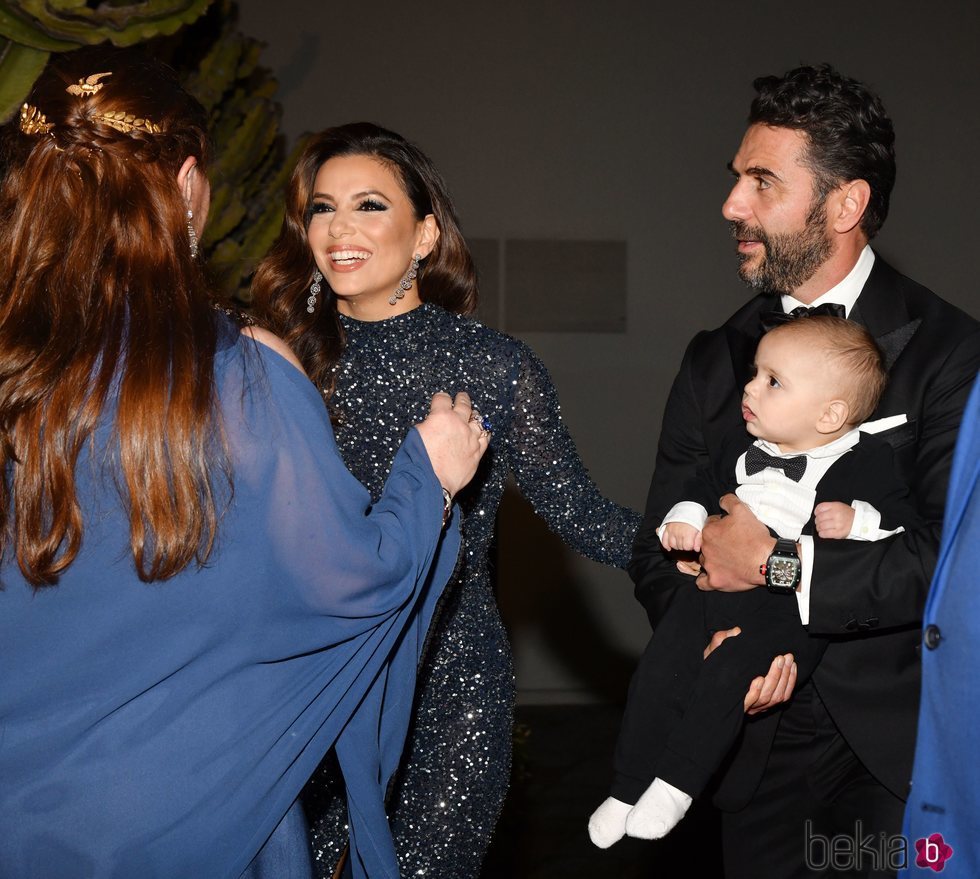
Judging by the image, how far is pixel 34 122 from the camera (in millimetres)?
1717

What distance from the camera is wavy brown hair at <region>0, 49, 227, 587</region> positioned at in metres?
1.57

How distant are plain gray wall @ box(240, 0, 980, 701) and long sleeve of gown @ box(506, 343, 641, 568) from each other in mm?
3289

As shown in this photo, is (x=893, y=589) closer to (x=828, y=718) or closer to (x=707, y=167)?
(x=828, y=718)

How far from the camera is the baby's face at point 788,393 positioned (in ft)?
7.02

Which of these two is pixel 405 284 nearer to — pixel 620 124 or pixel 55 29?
pixel 55 29

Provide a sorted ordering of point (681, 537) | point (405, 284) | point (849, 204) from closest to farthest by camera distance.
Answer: point (681, 537) < point (849, 204) < point (405, 284)

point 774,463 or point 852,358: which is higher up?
point 852,358

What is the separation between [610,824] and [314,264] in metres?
1.43

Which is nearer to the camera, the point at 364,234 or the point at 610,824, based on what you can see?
the point at 610,824

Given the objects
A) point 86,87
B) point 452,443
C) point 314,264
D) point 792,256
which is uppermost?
point 86,87

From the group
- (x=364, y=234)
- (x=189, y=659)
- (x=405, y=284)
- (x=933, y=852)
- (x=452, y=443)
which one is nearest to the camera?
(x=933, y=852)

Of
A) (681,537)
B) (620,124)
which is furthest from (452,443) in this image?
(620,124)

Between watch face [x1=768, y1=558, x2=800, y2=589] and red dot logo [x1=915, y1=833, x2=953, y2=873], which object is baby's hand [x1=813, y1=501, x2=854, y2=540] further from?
red dot logo [x1=915, y1=833, x2=953, y2=873]

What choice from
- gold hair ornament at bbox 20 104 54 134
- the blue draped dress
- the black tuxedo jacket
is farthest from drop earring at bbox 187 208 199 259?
the black tuxedo jacket
